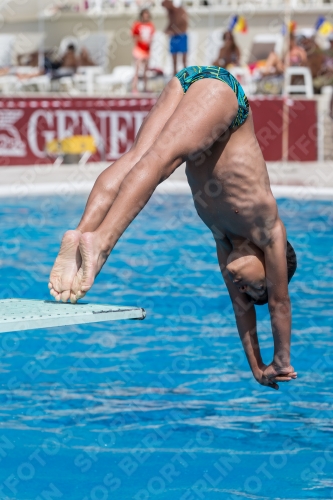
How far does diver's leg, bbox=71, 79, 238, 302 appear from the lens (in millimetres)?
3752

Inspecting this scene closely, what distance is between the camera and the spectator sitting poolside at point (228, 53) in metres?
18.4

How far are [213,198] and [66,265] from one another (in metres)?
0.83

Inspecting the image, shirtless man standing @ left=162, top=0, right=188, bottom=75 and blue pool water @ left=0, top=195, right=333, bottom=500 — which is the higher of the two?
shirtless man standing @ left=162, top=0, right=188, bottom=75

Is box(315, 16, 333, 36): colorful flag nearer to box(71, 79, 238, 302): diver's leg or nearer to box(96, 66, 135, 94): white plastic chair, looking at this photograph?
box(96, 66, 135, 94): white plastic chair

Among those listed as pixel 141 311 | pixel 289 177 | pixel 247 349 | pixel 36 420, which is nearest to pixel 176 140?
pixel 141 311

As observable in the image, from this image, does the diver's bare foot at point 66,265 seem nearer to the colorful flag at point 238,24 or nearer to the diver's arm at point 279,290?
the diver's arm at point 279,290

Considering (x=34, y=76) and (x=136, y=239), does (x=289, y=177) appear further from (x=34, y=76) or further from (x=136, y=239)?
(x=34, y=76)

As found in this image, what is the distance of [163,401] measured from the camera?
19.9ft

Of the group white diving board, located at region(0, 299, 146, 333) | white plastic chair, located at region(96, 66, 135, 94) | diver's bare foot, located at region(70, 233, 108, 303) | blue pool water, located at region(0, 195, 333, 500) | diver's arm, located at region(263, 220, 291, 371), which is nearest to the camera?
white diving board, located at region(0, 299, 146, 333)

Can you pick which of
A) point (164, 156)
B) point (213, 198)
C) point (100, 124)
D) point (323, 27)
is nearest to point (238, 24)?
point (323, 27)

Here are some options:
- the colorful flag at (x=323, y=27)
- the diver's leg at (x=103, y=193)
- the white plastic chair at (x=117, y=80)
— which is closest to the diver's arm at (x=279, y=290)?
the diver's leg at (x=103, y=193)

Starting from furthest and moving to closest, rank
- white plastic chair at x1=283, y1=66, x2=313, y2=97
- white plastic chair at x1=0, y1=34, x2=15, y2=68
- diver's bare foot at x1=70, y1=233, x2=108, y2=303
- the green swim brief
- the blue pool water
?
white plastic chair at x1=0, y1=34, x2=15, y2=68 < white plastic chair at x1=283, y1=66, x2=313, y2=97 < the blue pool water < the green swim brief < diver's bare foot at x1=70, y1=233, x2=108, y2=303

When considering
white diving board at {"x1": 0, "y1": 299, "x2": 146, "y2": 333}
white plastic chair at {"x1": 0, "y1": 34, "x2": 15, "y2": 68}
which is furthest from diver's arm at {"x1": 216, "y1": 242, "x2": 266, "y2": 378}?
white plastic chair at {"x1": 0, "y1": 34, "x2": 15, "y2": 68}

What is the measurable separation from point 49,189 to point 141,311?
10003mm
